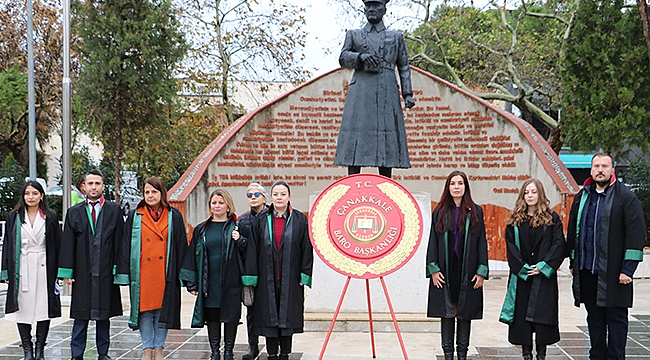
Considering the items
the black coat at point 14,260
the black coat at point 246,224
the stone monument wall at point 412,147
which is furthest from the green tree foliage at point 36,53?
the black coat at point 246,224

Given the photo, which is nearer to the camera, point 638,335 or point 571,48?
point 638,335

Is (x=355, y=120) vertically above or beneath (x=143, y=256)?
above

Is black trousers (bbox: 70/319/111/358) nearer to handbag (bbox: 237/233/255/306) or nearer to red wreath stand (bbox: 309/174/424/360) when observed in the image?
handbag (bbox: 237/233/255/306)

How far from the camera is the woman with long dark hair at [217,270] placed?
5.65 metres

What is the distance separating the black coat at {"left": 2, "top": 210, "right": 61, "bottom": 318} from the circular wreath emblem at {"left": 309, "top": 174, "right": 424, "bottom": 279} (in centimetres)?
229

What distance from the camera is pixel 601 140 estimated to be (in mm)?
12383

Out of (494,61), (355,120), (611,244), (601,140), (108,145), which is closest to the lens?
(611,244)

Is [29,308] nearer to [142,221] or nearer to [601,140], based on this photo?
[142,221]

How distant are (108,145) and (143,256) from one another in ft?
30.9

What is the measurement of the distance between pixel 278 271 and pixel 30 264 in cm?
217

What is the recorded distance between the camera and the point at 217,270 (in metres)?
5.74

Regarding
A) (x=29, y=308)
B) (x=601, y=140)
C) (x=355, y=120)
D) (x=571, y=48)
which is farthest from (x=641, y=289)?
(x=29, y=308)

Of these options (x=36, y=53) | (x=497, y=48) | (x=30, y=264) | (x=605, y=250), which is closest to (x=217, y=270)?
(x=30, y=264)

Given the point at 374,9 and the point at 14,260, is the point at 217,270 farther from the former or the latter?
the point at 374,9
